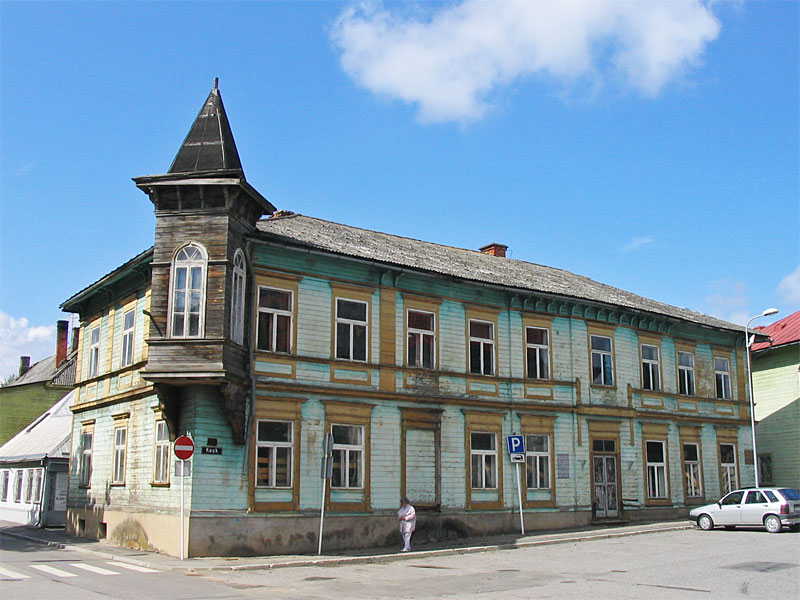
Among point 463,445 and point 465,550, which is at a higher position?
point 463,445

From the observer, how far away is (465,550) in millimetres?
20328

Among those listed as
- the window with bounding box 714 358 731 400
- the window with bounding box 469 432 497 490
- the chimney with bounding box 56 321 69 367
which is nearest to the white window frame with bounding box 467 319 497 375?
the window with bounding box 469 432 497 490

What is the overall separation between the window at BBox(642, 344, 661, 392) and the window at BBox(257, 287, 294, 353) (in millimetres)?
14587

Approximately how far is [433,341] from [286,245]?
5.70 meters

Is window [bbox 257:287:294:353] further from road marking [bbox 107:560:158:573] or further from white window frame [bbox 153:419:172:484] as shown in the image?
road marking [bbox 107:560:158:573]

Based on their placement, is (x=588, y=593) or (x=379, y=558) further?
(x=379, y=558)

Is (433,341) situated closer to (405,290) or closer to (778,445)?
(405,290)

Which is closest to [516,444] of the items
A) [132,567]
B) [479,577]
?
[479,577]

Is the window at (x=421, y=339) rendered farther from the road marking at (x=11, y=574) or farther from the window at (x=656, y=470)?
the road marking at (x=11, y=574)

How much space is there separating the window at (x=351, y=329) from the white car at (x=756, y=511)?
492 inches

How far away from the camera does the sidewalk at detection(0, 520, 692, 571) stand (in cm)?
1744

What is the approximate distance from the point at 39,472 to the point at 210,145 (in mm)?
20333

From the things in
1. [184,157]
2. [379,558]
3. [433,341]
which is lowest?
[379,558]

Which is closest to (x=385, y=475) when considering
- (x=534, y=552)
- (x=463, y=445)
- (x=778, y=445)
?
(x=463, y=445)
